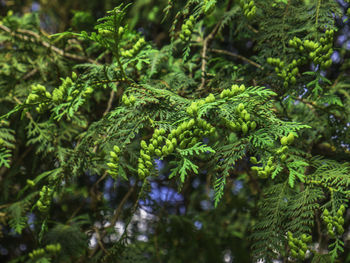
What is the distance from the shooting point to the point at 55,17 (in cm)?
259

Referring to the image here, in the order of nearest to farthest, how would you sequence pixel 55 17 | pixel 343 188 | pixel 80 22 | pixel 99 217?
pixel 343 188
pixel 99 217
pixel 80 22
pixel 55 17

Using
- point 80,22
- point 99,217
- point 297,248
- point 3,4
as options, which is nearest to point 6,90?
point 80,22

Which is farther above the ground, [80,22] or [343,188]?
[80,22]

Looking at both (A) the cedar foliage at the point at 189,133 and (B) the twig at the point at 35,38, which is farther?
(B) the twig at the point at 35,38

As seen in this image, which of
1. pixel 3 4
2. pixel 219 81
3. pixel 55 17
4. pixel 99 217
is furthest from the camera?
pixel 55 17

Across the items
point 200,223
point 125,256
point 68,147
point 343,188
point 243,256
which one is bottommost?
point 200,223

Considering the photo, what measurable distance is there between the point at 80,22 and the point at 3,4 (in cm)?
97

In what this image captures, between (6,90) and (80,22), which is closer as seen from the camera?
(6,90)

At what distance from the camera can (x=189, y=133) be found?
0.87m

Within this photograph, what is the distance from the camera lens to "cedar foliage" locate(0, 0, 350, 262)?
2.93 feet

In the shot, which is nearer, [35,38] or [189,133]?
[189,133]

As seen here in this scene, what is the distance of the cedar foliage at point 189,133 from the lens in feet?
2.93

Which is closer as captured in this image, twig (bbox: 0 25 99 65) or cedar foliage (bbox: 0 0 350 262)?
cedar foliage (bbox: 0 0 350 262)

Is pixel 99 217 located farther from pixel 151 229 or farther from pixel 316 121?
pixel 316 121
